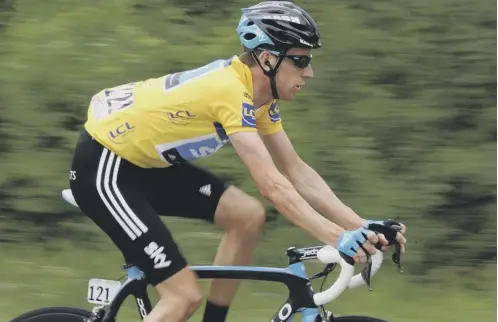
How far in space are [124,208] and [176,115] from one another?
0.45 m

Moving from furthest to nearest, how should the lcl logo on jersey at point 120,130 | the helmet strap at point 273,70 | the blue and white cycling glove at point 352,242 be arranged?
1. the lcl logo on jersey at point 120,130
2. the helmet strap at point 273,70
3. the blue and white cycling glove at point 352,242

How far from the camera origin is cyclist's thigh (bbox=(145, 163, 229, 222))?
415 cm

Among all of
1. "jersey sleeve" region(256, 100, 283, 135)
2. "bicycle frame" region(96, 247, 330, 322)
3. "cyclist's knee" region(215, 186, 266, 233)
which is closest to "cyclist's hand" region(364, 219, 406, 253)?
"bicycle frame" region(96, 247, 330, 322)

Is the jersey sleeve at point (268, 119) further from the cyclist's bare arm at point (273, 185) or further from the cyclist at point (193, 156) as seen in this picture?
the cyclist's bare arm at point (273, 185)

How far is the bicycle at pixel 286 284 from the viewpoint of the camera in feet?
11.9

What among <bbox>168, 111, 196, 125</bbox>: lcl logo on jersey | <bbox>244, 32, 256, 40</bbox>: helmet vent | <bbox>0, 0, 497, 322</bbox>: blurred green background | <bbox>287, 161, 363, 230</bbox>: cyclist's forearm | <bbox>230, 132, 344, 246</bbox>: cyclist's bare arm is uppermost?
<bbox>244, 32, 256, 40</bbox>: helmet vent

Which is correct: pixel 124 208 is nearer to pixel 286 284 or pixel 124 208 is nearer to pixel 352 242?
pixel 286 284

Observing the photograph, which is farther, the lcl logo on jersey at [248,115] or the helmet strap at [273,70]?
the helmet strap at [273,70]

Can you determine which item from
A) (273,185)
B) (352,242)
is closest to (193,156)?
(273,185)

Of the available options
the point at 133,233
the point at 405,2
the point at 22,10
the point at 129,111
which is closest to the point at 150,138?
the point at 129,111

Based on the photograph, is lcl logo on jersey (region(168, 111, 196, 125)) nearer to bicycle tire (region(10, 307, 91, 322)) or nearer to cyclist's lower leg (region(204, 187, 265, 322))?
cyclist's lower leg (region(204, 187, 265, 322))

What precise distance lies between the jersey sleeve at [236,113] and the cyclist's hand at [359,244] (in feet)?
1.97

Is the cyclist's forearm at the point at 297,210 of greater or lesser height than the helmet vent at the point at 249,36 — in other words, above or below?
below

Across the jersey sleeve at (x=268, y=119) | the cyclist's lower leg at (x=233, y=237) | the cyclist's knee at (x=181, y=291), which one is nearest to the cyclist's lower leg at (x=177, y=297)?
the cyclist's knee at (x=181, y=291)
